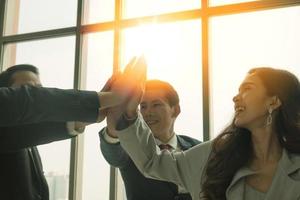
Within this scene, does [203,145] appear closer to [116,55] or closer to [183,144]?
[183,144]

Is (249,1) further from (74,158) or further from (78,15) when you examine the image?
(74,158)

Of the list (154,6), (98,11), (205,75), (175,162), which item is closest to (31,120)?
(175,162)

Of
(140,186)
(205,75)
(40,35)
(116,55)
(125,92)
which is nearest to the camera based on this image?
(125,92)

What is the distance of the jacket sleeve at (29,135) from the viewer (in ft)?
5.06

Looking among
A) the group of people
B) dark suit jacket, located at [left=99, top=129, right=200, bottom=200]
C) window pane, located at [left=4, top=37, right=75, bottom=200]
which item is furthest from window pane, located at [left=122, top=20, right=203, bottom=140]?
the group of people

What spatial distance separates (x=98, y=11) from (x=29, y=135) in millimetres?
2268

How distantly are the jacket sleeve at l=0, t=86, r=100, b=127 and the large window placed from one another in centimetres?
169

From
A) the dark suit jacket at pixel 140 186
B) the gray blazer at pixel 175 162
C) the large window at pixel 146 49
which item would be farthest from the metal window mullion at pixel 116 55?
the gray blazer at pixel 175 162

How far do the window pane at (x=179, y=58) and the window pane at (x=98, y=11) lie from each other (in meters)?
0.29

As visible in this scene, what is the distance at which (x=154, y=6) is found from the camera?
11.1ft

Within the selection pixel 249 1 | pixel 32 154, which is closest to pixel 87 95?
pixel 32 154

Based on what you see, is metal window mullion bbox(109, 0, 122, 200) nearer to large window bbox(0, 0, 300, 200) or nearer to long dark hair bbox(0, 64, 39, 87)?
large window bbox(0, 0, 300, 200)

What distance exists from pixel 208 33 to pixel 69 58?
1.34 metres

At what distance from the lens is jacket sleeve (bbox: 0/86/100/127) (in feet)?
3.72
